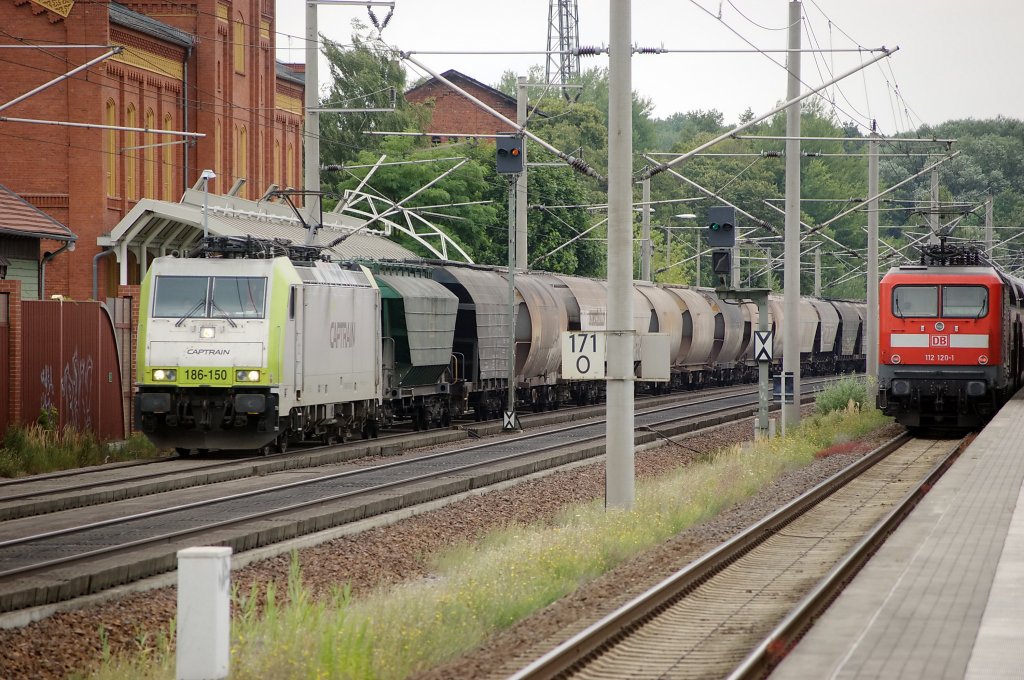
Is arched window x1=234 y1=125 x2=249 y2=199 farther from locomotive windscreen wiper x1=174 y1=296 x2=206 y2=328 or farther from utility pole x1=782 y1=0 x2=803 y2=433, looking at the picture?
locomotive windscreen wiper x1=174 y1=296 x2=206 y2=328

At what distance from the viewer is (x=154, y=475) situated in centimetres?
2159

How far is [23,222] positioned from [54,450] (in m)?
8.13

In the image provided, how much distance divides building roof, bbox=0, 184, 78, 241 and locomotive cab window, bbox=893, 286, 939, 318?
1696 cm

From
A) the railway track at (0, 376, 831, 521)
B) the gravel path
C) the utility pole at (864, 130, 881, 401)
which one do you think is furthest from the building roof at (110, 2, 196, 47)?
the gravel path

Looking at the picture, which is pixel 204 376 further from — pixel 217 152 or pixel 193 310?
pixel 217 152

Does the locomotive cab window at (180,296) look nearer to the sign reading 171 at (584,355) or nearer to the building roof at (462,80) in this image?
the sign reading 171 at (584,355)

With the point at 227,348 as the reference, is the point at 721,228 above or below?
above

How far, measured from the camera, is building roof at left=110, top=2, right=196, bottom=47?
43906 mm

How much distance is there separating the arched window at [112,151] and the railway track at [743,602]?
1157 inches

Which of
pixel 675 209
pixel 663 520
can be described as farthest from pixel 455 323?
pixel 675 209

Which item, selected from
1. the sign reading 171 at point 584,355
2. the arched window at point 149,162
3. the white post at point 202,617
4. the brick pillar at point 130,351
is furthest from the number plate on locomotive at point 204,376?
the arched window at point 149,162

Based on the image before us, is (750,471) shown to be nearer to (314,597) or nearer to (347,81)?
(314,597)

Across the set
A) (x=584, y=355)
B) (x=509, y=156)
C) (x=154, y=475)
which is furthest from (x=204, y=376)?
(x=584, y=355)

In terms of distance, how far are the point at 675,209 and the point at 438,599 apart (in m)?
104
